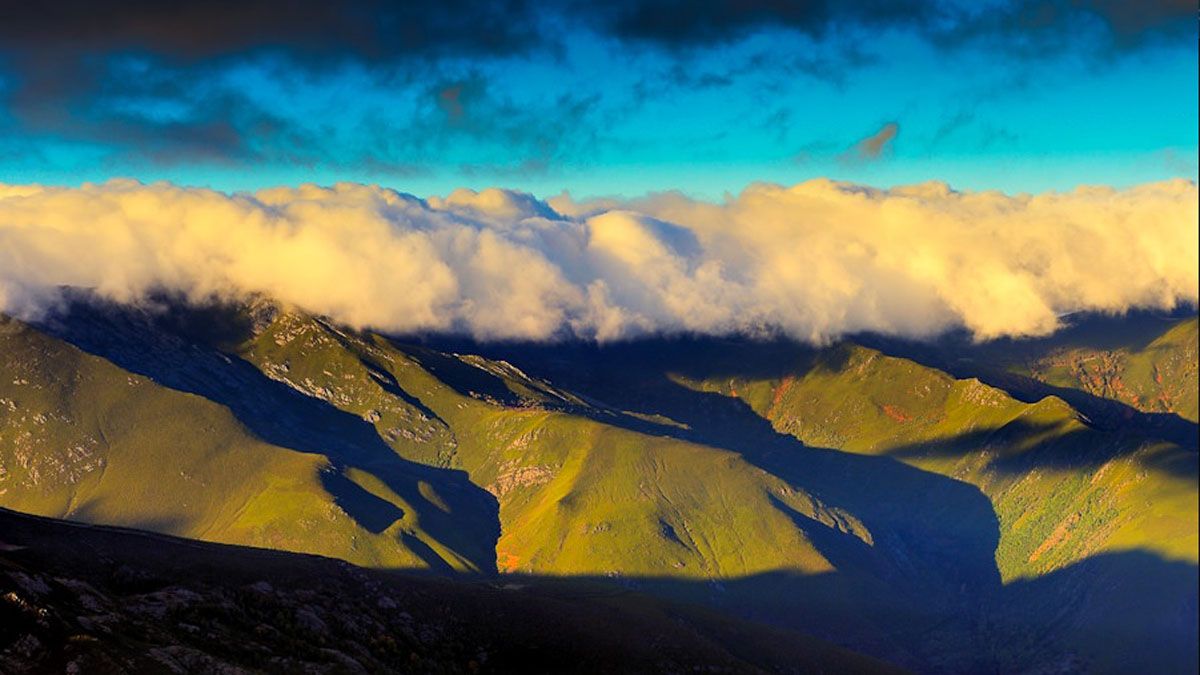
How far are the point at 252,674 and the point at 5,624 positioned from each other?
3818cm

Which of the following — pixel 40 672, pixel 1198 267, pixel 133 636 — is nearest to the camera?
pixel 1198 267

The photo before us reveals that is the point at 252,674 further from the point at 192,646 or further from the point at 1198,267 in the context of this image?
the point at 1198,267

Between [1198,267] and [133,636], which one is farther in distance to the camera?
A: [133,636]

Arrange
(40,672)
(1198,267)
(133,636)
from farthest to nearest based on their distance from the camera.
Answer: (133,636) < (40,672) < (1198,267)

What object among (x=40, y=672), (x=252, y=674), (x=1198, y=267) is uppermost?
(x=1198, y=267)

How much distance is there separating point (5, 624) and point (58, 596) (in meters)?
21.4

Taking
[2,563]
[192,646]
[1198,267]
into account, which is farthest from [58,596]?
[1198,267]

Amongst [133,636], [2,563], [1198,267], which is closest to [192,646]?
[133,636]

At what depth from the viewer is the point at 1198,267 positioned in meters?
120

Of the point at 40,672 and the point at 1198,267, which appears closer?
the point at 1198,267

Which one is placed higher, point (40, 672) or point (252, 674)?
point (40, 672)

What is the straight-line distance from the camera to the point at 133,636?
185000mm

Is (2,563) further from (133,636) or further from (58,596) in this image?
(133,636)

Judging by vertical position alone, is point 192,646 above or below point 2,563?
below
